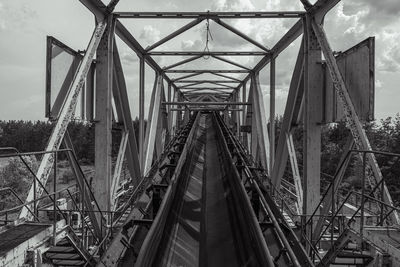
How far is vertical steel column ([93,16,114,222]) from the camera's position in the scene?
722 cm

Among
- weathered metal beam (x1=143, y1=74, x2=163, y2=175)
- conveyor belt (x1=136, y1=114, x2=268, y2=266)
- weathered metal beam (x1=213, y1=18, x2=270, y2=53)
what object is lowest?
conveyor belt (x1=136, y1=114, x2=268, y2=266)

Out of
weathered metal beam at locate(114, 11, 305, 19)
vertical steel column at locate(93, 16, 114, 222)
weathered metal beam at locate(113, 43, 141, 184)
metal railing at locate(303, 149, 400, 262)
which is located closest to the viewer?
metal railing at locate(303, 149, 400, 262)

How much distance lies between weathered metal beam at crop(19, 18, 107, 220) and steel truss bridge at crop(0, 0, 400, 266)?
0.06ft

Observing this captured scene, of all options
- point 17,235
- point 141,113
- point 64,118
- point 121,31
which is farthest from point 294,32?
point 17,235

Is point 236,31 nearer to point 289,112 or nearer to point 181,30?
point 181,30

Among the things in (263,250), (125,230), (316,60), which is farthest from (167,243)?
(316,60)

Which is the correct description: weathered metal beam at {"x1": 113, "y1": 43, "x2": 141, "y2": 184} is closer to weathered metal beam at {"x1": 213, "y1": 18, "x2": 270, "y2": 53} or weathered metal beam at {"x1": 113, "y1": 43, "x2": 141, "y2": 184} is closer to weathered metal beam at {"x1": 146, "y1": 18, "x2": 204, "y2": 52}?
weathered metal beam at {"x1": 146, "y1": 18, "x2": 204, "y2": 52}

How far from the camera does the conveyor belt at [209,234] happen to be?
299 centimetres

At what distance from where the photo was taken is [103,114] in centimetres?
722

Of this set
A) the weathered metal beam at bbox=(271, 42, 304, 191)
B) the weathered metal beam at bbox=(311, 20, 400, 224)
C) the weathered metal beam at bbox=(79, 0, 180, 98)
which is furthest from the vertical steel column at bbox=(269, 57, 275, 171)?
the weathered metal beam at bbox=(311, 20, 400, 224)

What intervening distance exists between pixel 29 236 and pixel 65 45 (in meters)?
3.67

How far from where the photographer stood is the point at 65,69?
6.36 metres

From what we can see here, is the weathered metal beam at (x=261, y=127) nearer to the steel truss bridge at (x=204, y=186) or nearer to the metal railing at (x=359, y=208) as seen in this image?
the steel truss bridge at (x=204, y=186)

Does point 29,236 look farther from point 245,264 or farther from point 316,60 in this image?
point 316,60
